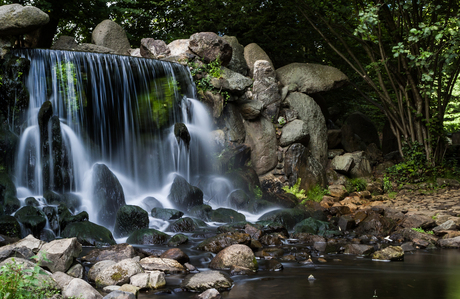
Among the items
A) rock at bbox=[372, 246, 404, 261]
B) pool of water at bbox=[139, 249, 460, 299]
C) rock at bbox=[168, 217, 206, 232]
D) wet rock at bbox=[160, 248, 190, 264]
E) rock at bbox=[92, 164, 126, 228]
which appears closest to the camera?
pool of water at bbox=[139, 249, 460, 299]

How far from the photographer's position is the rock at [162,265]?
4965mm

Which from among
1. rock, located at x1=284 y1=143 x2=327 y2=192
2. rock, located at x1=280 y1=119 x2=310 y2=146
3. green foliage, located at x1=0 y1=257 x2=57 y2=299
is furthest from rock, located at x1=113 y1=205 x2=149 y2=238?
rock, located at x1=280 y1=119 x2=310 y2=146

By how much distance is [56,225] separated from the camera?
681cm

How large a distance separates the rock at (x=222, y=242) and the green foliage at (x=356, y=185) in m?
6.78

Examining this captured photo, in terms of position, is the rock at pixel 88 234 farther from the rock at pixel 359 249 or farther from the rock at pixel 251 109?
the rock at pixel 251 109

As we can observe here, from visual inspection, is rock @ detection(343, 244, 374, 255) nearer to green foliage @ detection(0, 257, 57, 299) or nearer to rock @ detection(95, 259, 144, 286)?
rock @ detection(95, 259, 144, 286)

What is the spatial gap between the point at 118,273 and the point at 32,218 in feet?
9.75

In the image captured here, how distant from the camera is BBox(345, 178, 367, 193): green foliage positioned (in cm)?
1222

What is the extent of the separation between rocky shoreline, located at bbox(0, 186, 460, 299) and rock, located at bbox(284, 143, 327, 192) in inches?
32.5

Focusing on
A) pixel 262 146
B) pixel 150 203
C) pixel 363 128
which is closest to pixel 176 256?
pixel 150 203

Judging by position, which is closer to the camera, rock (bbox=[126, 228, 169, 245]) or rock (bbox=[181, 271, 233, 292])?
rock (bbox=[181, 271, 233, 292])

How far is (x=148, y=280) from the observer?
4375 millimetres

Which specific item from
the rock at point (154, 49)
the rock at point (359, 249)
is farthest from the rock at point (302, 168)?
the rock at point (359, 249)

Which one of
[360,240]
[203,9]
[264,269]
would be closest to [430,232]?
[360,240]
